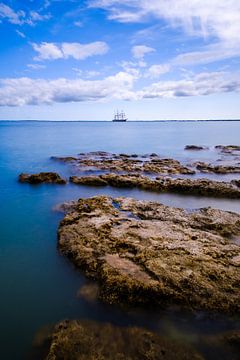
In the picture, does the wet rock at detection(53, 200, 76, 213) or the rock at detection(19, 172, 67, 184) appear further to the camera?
the rock at detection(19, 172, 67, 184)

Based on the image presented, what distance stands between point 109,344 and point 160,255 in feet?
9.81

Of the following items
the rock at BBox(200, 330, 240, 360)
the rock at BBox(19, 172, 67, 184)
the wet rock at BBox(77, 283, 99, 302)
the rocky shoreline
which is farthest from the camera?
the rock at BBox(19, 172, 67, 184)

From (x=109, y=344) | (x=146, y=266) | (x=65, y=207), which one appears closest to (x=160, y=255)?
(x=146, y=266)

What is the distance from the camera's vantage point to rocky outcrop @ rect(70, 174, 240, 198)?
16.1 metres

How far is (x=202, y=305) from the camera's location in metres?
6.23

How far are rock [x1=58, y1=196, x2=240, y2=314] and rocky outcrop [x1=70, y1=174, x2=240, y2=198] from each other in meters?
4.97

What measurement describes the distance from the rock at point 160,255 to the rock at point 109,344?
89cm

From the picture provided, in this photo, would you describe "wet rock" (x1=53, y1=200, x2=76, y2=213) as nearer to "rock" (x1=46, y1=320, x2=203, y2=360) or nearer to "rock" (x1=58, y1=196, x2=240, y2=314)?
"rock" (x1=58, y1=196, x2=240, y2=314)

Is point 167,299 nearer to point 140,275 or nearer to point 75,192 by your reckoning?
point 140,275

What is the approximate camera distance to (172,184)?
1730 cm

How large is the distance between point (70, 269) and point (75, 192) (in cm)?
942

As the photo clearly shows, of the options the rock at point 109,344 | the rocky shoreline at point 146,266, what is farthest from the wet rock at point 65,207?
the rock at point 109,344

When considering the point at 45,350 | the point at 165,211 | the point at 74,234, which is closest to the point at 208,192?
the point at 165,211

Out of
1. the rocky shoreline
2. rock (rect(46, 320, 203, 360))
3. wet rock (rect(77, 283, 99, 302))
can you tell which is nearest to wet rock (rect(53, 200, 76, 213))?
the rocky shoreline
